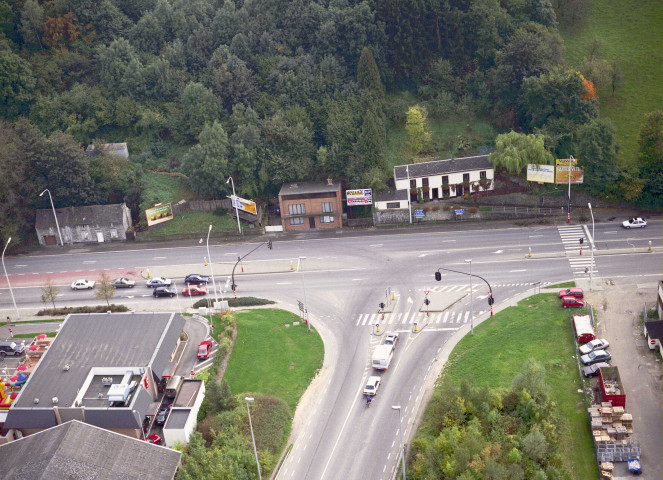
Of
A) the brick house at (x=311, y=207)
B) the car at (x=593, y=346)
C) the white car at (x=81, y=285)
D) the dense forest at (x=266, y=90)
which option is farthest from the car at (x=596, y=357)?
the white car at (x=81, y=285)

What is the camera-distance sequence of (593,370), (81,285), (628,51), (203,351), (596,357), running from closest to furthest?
(593,370) < (596,357) < (203,351) < (81,285) < (628,51)

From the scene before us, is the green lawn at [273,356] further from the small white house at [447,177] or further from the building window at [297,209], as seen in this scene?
the small white house at [447,177]

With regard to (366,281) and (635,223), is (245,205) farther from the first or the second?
(635,223)

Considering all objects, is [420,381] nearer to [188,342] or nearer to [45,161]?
[188,342]

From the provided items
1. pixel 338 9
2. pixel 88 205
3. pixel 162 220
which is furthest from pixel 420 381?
pixel 338 9

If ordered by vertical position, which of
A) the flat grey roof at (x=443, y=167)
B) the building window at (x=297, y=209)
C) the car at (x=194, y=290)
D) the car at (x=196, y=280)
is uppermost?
the flat grey roof at (x=443, y=167)

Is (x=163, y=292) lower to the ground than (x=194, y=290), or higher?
higher

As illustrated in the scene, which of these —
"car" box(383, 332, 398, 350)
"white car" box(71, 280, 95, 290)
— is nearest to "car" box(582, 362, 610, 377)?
"car" box(383, 332, 398, 350)

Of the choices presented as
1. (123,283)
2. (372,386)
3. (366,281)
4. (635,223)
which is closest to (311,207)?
(366,281)
